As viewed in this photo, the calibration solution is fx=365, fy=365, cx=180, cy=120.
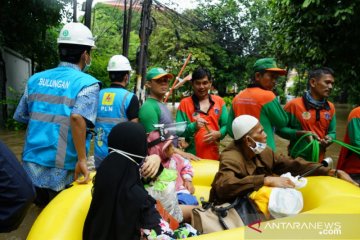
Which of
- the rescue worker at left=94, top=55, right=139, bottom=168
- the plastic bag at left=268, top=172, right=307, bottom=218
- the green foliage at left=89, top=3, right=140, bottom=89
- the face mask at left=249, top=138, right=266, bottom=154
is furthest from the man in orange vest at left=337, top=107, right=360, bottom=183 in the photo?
the green foliage at left=89, top=3, right=140, bottom=89

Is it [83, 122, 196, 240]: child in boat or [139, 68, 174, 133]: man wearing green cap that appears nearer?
[83, 122, 196, 240]: child in boat

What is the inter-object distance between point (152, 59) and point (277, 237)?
23596mm

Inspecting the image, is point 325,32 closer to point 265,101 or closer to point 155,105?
point 265,101

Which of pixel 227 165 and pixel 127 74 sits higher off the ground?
pixel 127 74

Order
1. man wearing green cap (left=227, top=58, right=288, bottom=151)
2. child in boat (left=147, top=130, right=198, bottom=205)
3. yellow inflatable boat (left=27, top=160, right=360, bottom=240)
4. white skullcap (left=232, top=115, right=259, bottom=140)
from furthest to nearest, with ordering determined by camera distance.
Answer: man wearing green cap (left=227, top=58, right=288, bottom=151) < child in boat (left=147, top=130, right=198, bottom=205) < white skullcap (left=232, top=115, right=259, bottom=140) < yellow inflatable boat (left=27, top=160, right=360, bottom=240)

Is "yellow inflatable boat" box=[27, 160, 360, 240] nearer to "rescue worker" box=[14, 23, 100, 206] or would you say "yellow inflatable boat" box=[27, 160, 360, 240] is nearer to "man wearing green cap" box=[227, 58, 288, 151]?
"rescue worker" box=[14, 23, 100, 206]

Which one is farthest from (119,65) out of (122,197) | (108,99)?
(122,197)

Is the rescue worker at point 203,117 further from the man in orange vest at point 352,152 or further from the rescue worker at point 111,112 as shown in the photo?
the man in orange vest at point 352,152

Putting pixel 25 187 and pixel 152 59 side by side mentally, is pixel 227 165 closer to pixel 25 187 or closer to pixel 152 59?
pixel 25 187

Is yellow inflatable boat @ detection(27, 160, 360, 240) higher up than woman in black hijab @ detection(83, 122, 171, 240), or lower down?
lower down

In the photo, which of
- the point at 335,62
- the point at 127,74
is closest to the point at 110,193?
the point at 127,74

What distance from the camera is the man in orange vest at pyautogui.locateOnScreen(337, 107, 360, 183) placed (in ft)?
9.68

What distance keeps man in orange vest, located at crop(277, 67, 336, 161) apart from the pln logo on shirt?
155 centimetres

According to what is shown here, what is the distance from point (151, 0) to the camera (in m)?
11.2
